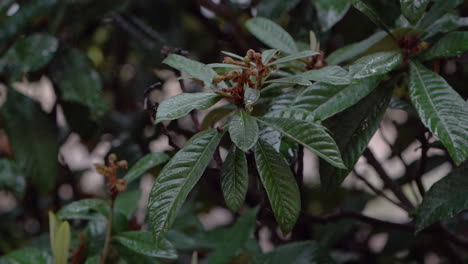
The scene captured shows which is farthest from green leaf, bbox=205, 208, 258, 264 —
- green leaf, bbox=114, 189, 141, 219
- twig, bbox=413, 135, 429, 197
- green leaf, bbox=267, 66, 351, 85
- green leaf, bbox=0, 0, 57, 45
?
green leaf, bbox=0, 0, 57, 45

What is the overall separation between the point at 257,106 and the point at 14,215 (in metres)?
1.15

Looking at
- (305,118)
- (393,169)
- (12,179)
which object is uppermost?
(305,118)

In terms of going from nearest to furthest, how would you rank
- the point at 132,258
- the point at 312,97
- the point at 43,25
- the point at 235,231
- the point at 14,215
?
the point at 312,97
the point at 132,258
the point at 235,231
the point at 43,25
the point at 14,215

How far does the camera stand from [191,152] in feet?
2.11

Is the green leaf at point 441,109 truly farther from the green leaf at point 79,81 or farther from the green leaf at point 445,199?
the green leaf at point 79,81

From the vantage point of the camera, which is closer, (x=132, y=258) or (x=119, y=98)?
(x=132, y=258)

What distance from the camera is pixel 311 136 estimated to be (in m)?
0.62

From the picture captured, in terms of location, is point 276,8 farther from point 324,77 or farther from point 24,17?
point 24,17

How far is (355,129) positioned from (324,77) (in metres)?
0.14

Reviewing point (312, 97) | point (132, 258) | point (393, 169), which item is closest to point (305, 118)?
point (312, 97)

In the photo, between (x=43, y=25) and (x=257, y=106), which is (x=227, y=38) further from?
(x=257, y=106)

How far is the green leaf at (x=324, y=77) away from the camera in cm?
64

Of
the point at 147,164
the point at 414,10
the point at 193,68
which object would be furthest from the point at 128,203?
the point at 414,10

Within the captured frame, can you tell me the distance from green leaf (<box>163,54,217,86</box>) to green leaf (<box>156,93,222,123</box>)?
5 cm
